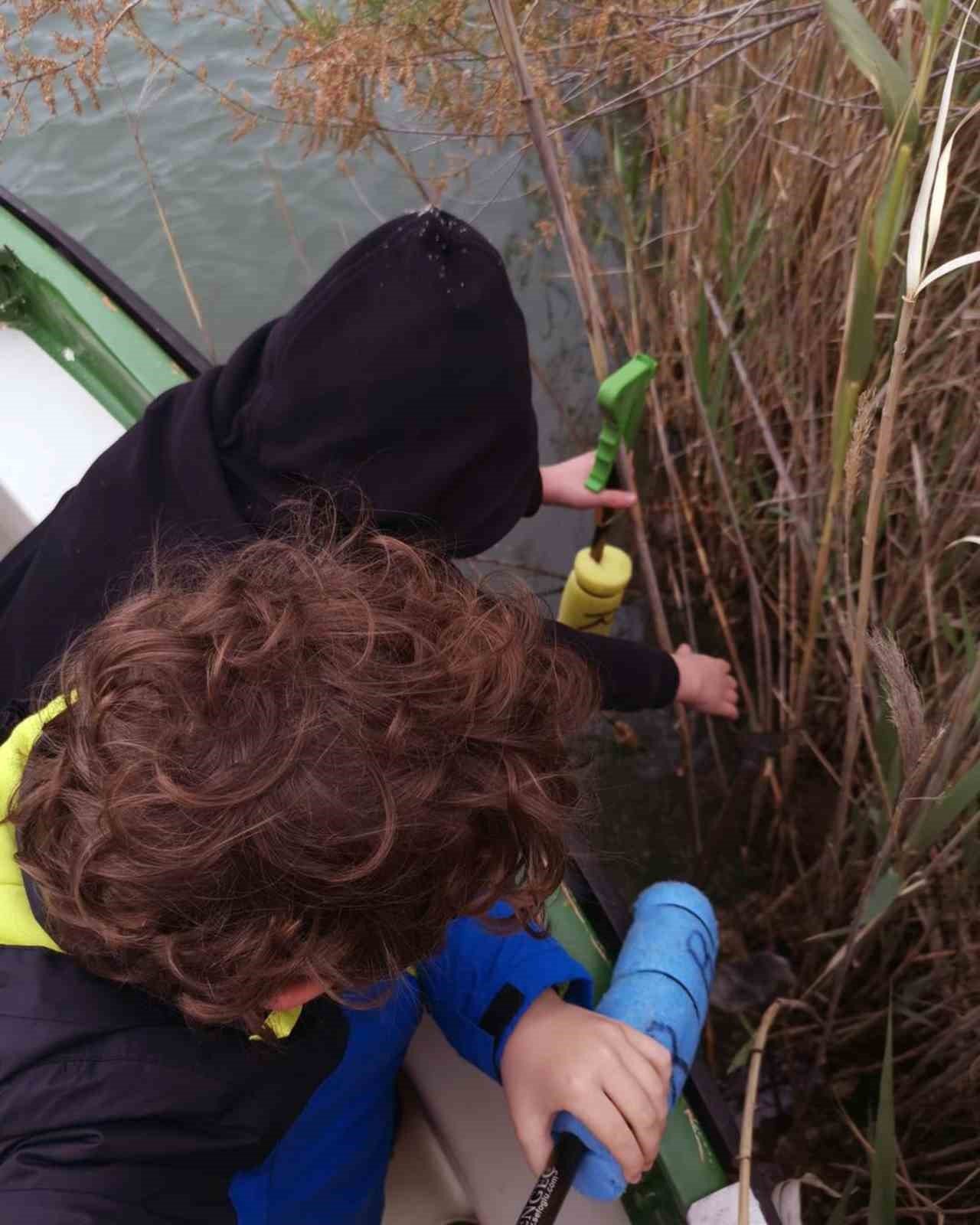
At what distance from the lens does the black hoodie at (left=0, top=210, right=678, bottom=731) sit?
94 cm

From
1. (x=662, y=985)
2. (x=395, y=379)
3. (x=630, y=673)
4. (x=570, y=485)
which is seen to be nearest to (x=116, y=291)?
(x=570, y=485)

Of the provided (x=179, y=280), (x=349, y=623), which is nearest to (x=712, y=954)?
(x=349, y=623)

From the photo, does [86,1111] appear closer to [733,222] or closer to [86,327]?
[86,327]

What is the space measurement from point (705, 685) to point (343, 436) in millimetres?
694

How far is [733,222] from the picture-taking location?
1.60 m

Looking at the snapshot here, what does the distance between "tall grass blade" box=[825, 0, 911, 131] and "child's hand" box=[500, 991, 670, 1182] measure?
0.84 m

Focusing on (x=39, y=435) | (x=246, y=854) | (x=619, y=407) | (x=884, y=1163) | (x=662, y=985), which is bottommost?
(x=884, y=1163)

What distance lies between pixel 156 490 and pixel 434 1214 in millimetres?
925

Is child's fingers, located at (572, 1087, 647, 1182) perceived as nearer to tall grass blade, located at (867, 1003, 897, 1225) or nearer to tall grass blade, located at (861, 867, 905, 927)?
tall grass blade, located at (867, 1003, 897, 1225)

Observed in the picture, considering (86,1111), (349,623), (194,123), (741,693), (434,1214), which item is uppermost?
(194,123)

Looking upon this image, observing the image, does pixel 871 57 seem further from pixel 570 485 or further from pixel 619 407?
pixel 570 485

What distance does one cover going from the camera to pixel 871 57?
2.51ft

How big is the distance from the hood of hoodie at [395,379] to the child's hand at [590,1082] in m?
0.53

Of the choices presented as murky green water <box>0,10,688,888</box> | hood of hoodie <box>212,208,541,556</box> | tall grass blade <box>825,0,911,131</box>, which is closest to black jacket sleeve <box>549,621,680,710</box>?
hood of hoodie <box>212,208,541,556</box>
